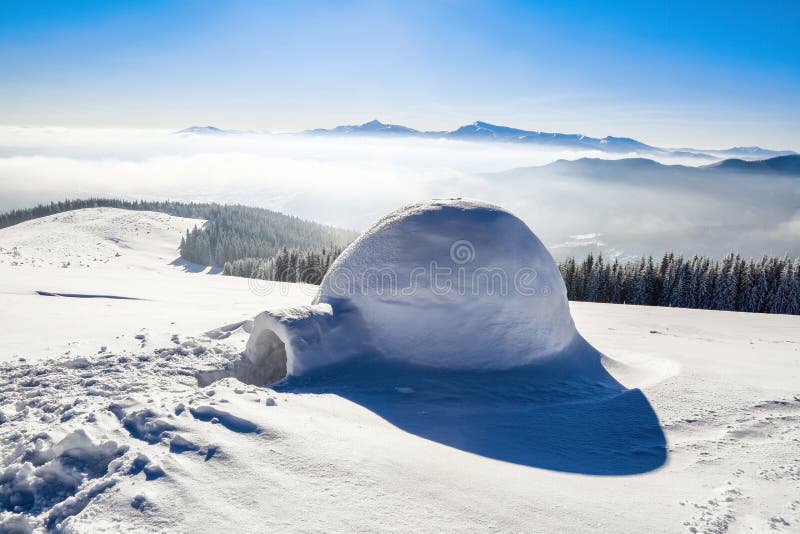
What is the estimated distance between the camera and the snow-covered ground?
3.47 meters

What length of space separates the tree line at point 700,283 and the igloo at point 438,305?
32.8 metres

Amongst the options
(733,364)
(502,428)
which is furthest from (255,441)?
(733,364)

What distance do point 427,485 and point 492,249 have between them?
448 centimetres

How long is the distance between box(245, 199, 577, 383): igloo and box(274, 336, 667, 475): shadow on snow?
0.30 m

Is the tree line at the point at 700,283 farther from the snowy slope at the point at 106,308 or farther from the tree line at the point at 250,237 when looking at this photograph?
the tree line at the point at 250,237

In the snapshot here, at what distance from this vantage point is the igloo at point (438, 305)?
282 inches

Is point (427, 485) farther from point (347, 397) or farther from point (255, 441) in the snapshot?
point (347, 397)

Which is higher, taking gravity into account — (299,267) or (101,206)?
(101,206)

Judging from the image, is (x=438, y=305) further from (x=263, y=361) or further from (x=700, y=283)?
(x=700, y=283)

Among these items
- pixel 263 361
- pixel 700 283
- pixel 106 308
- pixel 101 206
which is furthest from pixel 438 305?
pixel 101 206

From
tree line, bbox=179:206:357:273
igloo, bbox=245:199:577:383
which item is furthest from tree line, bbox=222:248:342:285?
igloo, bbox=245:199:577:383

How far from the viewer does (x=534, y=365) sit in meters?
7.42

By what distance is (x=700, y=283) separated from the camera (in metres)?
34.0

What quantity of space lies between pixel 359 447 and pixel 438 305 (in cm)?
318
